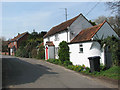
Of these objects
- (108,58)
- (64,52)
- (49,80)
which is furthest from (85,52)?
(49,80)

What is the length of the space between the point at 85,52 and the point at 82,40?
63.8 inches

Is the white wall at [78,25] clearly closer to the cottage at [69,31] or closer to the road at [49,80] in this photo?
the cottage at [69,31]

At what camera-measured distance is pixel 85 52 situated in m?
16.6

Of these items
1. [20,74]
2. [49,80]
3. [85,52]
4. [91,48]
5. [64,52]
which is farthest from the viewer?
[64,52]

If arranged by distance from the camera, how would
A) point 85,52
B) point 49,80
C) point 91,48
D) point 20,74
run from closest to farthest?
point 49,80, point 20,74, point 91,48, point 85,52

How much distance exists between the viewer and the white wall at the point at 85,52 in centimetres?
1538

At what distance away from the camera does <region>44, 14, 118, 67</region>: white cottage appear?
50.9ft

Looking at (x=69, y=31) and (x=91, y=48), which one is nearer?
(x=91, y=48)

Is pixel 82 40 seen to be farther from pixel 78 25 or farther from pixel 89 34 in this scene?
pixel 78 25

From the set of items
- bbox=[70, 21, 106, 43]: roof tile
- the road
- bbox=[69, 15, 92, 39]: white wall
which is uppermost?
bbox=[69, 15, 92, 39]: white wall

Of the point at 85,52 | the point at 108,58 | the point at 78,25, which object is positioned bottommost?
the point at 108,58

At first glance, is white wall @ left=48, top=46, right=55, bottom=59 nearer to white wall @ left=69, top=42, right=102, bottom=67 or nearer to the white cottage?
the white cottage

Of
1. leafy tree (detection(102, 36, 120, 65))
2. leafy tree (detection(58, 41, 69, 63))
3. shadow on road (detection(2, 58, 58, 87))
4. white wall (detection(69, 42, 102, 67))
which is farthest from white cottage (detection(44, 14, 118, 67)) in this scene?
shadow on road (detection(2, 58, 58, 87))

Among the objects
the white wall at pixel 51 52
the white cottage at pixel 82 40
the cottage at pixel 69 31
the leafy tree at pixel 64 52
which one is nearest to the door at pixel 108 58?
the white cottage at pixel 82 40
